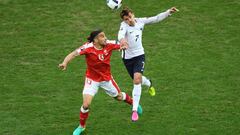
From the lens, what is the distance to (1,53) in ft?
47.7

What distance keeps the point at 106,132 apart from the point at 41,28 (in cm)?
A: 616

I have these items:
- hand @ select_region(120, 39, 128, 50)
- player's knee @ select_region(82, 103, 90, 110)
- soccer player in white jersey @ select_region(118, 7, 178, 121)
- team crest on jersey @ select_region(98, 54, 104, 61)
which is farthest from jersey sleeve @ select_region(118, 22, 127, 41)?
player's knee @ select_region(82, 103, 90, 110)

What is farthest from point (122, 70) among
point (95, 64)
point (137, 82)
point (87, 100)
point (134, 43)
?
point (87, 100)

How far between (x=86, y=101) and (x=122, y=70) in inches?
132

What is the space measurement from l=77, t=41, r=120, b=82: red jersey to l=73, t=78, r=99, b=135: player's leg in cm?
13

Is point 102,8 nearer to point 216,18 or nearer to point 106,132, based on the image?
point 216,18

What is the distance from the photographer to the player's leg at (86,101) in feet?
34.2

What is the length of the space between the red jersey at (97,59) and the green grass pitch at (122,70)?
1.13 metres

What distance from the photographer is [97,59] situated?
10422 millimetres

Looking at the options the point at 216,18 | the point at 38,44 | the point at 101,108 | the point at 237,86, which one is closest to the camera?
the point at 101,108

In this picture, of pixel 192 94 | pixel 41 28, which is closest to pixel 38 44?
pixel 41 28

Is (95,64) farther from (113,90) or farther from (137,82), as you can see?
(137,82)

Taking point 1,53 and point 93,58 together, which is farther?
point 1,53

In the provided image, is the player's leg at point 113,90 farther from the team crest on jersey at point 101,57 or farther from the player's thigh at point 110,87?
the team crest on jersey at point 101,57
